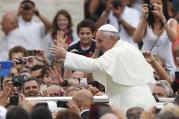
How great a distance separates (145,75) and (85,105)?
128cm

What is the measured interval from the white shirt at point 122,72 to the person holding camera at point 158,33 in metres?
1.87

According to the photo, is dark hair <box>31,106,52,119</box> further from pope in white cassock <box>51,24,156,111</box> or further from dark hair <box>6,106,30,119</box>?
pope in white cassock <box>51,24,156,111</box>

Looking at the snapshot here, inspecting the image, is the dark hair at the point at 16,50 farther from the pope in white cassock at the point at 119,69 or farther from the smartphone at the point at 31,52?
the pope in white cassock at the point at 119,69

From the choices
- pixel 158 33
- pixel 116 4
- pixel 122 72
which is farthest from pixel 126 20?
pixel 122 72

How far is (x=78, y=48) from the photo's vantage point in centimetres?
1920

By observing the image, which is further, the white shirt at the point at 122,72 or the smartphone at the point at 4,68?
the smartphone at the point at 4,68

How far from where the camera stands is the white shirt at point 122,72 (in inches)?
655

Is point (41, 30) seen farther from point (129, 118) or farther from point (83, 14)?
point (129, 118)

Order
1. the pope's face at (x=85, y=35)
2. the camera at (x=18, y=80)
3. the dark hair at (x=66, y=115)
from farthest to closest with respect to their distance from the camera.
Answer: the pope's face at (x=85, y=35) < the camera at (x=18, y=80) < the dark hair at (x=66, y=115)

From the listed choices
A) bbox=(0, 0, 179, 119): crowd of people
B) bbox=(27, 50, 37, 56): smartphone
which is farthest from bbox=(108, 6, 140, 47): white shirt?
bbox=(27, 50, 37, 56): smartphone

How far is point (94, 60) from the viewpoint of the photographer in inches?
655

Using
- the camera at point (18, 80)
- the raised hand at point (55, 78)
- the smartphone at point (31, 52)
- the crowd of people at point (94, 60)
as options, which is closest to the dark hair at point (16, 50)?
the crowd of people at point (94, 60)

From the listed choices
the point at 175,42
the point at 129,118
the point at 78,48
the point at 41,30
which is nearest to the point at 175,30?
the point at 175,42

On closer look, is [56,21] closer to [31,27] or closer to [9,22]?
[31,27]
